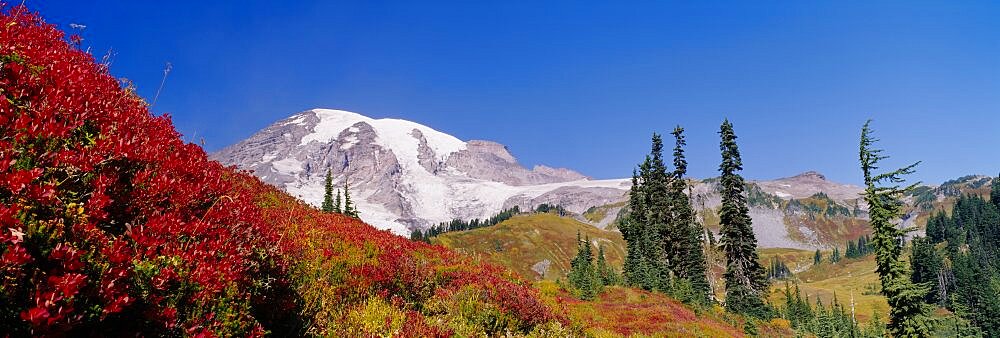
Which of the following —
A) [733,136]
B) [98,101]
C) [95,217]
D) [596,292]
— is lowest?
[596,292]

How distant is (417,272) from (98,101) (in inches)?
275

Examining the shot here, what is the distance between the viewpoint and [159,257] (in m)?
4.80

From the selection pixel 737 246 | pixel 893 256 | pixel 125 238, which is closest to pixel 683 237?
pixel 737 246

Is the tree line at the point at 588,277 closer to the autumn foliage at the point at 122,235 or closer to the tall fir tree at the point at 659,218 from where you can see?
the tall fir tree at the point at 659,218

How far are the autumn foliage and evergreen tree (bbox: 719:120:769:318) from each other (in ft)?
181

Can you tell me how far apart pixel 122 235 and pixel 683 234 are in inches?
2769

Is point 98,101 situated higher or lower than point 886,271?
higher

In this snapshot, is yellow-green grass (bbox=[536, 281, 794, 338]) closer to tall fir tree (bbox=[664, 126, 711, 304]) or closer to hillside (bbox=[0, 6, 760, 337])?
hillside (bbox=[0, 6, 760, 337])

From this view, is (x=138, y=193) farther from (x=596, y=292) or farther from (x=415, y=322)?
(x=596, y=292)

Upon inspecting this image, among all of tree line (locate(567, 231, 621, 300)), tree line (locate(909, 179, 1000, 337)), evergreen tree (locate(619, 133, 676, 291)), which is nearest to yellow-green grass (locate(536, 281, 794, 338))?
tree line (locate(567, 231, 621, 300))

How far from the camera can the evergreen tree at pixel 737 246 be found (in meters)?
56.7

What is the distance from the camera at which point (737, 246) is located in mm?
58938

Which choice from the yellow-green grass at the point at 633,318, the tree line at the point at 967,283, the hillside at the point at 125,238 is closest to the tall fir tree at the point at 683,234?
the yellow-green grass at the point at 633,318

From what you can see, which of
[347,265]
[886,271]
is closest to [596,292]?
[886,271]
